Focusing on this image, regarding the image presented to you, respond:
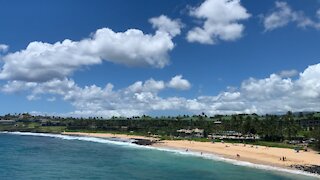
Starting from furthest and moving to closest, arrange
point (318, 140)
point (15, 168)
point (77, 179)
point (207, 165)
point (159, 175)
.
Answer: point (318, 140), point (207, 165), point (15, 168), point (159, 175), point (77, 179)

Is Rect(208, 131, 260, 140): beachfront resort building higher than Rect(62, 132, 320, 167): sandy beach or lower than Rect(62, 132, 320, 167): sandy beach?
higher

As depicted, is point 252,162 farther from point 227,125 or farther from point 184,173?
point 227,125

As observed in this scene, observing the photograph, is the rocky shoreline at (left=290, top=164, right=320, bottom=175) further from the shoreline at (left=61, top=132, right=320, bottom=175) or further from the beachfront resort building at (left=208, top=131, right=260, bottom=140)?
the beachfront resort building at (left=208, top=131, right=260, bottom=140)

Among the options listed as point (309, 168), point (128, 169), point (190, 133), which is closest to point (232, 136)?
point (190, 133)

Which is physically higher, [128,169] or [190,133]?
[190,133]

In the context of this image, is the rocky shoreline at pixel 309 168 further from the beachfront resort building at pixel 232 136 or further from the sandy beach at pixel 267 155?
the beachfront resort building at pixel 232 136

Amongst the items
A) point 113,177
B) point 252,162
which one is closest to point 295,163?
point 252,162

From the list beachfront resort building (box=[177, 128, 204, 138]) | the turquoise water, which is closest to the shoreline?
the turquoise water

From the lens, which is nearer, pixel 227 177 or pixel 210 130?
pixel 227 177

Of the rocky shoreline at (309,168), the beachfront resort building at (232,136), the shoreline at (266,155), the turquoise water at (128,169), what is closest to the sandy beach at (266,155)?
the shoreline at (266,155)

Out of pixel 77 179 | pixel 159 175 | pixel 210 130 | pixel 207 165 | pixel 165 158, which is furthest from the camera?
pixel 210 130

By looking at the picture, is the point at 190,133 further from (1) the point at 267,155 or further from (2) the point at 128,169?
(2) the point at 128,169
